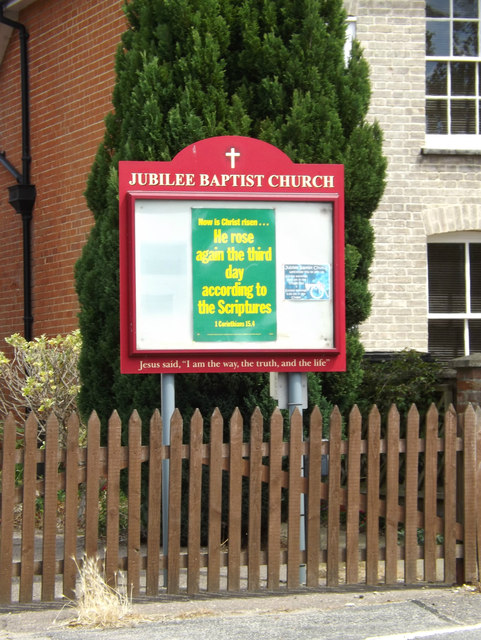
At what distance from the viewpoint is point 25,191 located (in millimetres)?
12031

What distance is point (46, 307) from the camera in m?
11.7

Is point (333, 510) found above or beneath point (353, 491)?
beneath

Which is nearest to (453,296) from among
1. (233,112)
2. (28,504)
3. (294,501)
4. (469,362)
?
(469,362)

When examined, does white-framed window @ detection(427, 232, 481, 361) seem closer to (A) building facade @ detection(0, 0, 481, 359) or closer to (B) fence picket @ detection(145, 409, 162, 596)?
(A) building facade @ detection(0, 0, 481, 359)

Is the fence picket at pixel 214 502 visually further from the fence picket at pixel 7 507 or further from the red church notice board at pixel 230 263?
the fence picket at pixel 7 507

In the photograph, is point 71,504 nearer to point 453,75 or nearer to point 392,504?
point 392,504

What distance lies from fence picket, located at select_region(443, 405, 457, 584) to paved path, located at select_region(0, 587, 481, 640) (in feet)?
0.50

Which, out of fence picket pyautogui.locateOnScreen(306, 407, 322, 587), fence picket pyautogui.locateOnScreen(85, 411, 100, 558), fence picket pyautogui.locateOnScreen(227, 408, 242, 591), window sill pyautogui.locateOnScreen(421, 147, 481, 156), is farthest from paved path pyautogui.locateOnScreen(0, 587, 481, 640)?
window sill pyautogui.locateOnScreen(421, 147, 481, 156)

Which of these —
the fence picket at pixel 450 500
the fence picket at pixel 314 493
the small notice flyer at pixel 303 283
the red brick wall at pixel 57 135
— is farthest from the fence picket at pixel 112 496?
the red brick wall at pixel 57 135

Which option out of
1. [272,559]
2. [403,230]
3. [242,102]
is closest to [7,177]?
[403,230]

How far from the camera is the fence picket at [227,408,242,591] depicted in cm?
588

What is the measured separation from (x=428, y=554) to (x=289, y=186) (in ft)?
8.35

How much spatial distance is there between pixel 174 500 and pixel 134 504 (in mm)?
243

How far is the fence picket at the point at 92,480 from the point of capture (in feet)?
18.6
